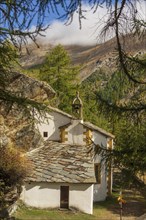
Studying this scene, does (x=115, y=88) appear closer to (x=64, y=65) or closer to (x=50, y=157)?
(x=50, y=157)

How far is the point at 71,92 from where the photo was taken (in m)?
36.1

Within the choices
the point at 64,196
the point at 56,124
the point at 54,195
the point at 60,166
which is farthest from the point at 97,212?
the point at 56,124

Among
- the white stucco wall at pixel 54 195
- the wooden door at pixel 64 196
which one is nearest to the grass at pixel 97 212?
the white stucco wall at pixel 54 195

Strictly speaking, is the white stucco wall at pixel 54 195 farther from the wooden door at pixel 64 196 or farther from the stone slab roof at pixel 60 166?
the stone slab roof at pixel 60 166

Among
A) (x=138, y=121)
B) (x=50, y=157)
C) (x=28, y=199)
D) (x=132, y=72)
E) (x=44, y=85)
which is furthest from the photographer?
(x=44, y=85)

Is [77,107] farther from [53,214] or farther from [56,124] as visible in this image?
[53,214]

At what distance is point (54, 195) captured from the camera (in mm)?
19641

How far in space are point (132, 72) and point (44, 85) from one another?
706 inches

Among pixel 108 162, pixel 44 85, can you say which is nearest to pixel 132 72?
pixel 108 162

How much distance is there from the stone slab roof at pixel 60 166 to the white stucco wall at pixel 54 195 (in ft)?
1.16

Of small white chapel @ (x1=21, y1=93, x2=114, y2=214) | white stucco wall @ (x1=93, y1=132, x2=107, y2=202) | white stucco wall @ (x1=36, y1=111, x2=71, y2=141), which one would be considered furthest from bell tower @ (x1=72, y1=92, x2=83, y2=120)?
small white chapel @ (x1=21, y1=93, x2=114, y2=214)

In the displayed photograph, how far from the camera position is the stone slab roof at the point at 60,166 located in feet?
63.7

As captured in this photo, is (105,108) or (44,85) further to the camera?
(44,85)

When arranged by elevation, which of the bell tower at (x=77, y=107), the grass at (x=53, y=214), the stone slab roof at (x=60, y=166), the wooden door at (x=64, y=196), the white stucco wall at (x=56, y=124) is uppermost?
the bell tower at (x=77, y=107)
